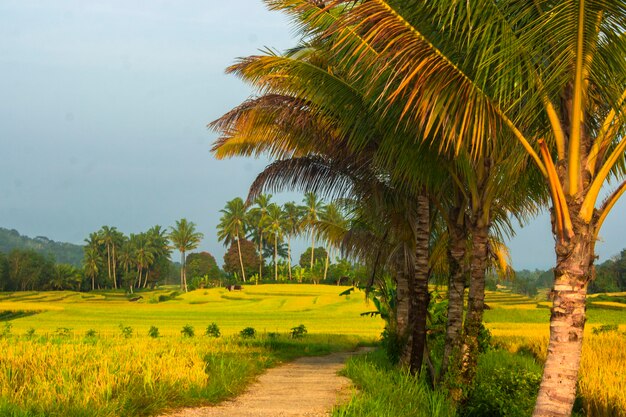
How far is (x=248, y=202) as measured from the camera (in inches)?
549

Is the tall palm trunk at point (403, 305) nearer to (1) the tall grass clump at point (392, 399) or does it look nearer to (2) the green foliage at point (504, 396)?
(1) the tall grass clump at point (392, 399)

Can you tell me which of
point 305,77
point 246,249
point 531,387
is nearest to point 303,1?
point 305,77

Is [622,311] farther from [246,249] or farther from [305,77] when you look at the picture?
[246,249]

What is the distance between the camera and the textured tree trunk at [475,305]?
905 centimetres

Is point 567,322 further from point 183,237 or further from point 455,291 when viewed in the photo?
point 183,237

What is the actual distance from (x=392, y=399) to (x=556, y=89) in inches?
188

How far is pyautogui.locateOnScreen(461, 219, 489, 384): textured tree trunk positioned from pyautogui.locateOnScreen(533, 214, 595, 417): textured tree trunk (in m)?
3.29

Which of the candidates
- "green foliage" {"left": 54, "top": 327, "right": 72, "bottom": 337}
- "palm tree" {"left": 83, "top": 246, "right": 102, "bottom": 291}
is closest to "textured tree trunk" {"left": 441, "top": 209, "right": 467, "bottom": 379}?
"green foliage" {"left": 54, "top": 327, "right": 72, "bottom": 337}

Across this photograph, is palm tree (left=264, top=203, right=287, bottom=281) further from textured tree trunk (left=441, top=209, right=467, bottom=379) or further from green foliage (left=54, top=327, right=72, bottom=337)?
textured tree trunk (left=441, top=209, right=467, bottom=379)

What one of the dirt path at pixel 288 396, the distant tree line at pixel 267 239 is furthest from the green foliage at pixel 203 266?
the dirt path at pixel 288 396

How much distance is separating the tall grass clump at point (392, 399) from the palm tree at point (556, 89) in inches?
92.7

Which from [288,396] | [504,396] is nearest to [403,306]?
[504,396]

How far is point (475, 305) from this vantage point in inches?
362

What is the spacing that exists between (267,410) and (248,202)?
6.42m
